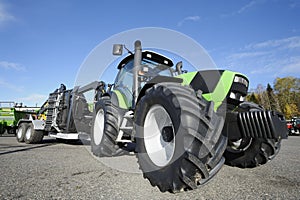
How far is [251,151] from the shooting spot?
3252 millimetres

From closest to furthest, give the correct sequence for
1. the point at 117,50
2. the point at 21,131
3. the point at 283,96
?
the point at 117,50, the point at 21,131, the point at 283,96

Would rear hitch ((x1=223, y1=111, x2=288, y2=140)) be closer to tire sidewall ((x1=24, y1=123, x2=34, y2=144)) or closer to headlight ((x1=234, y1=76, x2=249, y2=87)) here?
headlight ((x1=234, y1=76, x2=249, y2=87))

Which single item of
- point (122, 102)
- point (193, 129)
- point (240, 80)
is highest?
point (240, 80)

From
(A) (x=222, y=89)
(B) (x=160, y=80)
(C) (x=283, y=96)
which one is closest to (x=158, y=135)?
(B) (x=160, y=80)

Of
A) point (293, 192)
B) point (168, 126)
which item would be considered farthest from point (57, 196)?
point (293, 192)

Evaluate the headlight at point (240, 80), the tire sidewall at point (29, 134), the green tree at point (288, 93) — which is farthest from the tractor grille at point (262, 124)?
the green tree at point (288, 93)

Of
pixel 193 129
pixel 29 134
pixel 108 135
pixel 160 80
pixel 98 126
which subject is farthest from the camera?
pixel 29 134

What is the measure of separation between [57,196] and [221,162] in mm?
1798

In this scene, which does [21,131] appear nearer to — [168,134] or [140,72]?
[140,72]

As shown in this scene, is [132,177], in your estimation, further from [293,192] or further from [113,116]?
[293,192]

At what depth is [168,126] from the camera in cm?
280

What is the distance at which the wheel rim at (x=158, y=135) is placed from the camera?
110 inches

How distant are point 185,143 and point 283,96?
54.6 meters

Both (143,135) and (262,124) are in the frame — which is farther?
(143,135)
